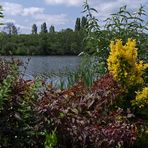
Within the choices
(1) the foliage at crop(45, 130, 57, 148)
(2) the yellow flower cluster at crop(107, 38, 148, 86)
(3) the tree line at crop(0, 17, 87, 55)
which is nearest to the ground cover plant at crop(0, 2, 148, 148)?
(1) the foliage at crop(45, 130, 57, 148)

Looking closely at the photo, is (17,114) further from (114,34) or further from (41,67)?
(41,67)

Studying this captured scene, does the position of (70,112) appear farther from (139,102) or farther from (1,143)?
(139,102)

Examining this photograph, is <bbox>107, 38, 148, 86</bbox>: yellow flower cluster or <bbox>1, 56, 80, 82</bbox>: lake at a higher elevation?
<bbox>107, 38, 148, 86</bbox>: yellow flower cluster

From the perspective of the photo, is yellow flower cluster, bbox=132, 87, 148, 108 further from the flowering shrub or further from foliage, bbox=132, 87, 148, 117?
the flowering shrub

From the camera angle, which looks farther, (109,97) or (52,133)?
(109,97)

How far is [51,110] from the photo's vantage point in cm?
406

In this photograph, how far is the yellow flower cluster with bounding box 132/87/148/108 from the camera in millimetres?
4980

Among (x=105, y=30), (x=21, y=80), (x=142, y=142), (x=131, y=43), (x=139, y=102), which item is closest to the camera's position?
(x=21, y=80)

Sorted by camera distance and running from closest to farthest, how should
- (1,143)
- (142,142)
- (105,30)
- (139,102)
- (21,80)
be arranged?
(1,143) < (21,80) < (142,142) < (139,102) < (105,30)

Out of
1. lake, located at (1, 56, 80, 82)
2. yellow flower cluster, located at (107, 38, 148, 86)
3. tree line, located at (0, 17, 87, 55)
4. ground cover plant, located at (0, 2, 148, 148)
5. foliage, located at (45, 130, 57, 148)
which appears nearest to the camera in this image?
foliage, located at (45, 130, 57, 148)

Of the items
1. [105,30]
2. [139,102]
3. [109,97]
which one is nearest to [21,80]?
[109,97]

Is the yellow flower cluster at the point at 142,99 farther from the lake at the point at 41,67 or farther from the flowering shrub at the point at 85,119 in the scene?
the lake at the point at 41,67

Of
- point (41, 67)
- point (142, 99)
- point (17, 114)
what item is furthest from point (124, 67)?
point (41, 67)

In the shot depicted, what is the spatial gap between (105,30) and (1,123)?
437 centimetres
